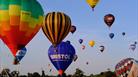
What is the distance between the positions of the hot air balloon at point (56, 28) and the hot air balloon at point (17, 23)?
4134 millimetres

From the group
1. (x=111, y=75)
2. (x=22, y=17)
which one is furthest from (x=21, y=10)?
(x=111, y=75)

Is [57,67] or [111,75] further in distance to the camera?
[111,75]

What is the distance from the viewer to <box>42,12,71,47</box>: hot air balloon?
113 ft

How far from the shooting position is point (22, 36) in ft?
98.2

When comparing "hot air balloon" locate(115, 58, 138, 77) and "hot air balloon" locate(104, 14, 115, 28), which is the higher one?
"hot air balloon" locate(104, 14, 115, 28)

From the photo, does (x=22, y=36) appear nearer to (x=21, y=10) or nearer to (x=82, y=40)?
(x=21, y=10)

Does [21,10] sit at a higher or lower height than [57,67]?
higher

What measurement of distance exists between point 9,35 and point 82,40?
27.9 meters

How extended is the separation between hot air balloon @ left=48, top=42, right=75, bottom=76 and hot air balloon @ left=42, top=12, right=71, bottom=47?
18.4 feet

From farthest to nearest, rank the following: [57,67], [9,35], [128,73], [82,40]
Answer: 1. [82,40]
2. [57,67]
3. [128,73]
4. [9,35]

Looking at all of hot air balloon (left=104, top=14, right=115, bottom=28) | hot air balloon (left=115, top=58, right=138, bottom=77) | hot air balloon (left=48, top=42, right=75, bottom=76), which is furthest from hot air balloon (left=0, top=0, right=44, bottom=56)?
→ hot air balloon (left=104, top=14, right=115, bottom=28)

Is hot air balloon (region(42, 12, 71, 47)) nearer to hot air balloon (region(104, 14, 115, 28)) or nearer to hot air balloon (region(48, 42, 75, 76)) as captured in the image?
hot air balloon (region(48, 42, 75, 76))

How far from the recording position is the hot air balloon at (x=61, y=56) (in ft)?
134

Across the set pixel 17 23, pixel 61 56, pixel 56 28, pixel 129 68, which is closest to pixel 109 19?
pixel 61 56
